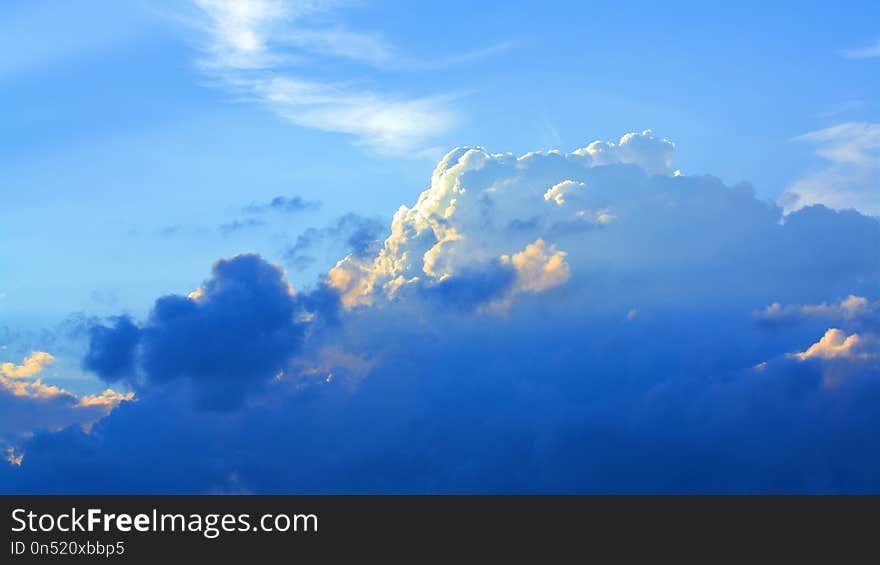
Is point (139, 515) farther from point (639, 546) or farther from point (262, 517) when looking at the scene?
point (639, 546)

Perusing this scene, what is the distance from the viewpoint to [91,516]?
137m

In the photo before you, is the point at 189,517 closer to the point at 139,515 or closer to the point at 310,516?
the point at 139,515

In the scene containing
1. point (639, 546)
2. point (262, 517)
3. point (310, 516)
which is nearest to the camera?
point (262, 517)

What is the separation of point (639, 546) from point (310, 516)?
74267mm

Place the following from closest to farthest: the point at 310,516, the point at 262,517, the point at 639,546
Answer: the point at 262,517, the point at 310,516, the point at 639,546

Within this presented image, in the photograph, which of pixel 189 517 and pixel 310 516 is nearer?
pixel 189 517

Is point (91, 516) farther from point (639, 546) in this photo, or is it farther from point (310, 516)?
point (639, 546)

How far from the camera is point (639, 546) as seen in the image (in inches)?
7736

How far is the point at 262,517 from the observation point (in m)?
136

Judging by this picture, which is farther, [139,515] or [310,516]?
[310,516]

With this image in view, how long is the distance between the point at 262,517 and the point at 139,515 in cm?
2031

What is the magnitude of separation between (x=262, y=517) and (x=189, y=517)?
11259 mm

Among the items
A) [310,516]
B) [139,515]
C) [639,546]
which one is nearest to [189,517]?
[139,515]

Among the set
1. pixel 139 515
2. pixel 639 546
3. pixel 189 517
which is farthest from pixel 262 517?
pixel 639 546
